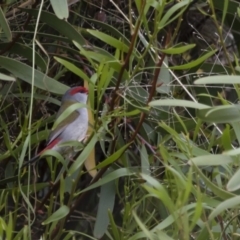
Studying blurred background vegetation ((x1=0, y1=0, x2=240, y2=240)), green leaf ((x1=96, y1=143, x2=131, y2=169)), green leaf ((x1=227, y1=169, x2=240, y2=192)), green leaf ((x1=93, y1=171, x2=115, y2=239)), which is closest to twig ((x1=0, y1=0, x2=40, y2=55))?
blurred background vegetation ((x1=0, y1=0, x2=240, y2=240))

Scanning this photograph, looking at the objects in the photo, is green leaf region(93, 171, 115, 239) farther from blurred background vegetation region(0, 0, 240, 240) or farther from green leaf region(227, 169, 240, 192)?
green leaf region(227, 169, 240, 192)

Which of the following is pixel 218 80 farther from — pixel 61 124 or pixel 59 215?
Result: pixel 61 124

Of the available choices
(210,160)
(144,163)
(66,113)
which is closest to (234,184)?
(210,160)

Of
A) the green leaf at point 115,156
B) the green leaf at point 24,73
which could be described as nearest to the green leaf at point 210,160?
the green leaf at point 115,156

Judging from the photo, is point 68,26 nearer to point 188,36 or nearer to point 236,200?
point 188,36

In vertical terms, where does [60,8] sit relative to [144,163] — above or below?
above

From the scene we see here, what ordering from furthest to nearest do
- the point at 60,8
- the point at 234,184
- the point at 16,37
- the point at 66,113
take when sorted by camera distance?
1. the point at 16,37
2. the point at 60,8
3. the point at 66,113
4. the point at 234,184

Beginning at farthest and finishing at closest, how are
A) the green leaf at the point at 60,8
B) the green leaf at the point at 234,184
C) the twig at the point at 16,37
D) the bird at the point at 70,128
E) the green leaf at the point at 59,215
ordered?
the twig at the point at 16,37 → the bird at the point at 70,128 → the green leaf at the point at 60,8 → the green leaf at the point at 59,215 → the green leaf at the point at 234,184

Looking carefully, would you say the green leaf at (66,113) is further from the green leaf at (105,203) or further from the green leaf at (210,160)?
the green leaf at (105,203)

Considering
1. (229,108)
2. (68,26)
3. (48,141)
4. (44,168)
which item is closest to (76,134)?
(48,141)
